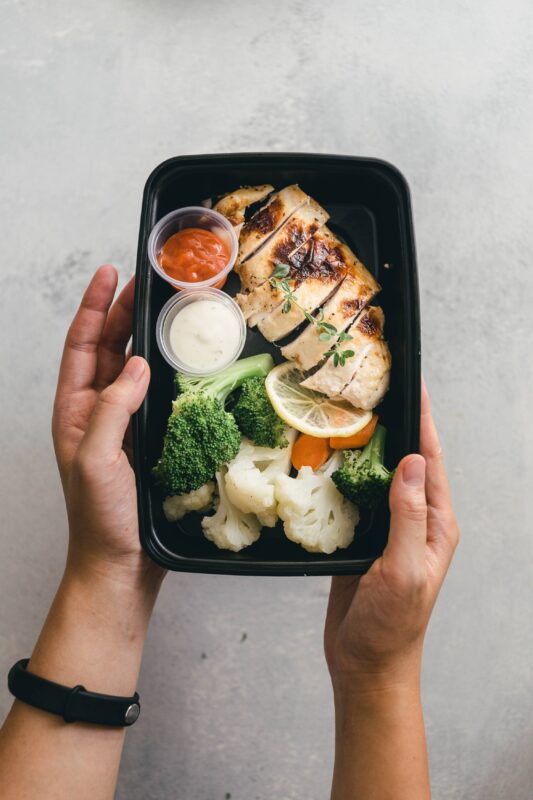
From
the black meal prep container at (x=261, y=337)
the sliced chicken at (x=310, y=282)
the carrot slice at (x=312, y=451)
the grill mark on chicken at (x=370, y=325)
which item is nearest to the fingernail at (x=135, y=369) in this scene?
the black meal prep container at (x=261, y=337)

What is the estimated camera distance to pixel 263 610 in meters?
2.84

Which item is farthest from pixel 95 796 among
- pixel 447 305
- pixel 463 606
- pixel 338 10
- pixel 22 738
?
pixel 338 10

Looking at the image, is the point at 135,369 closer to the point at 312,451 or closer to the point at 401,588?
the point at 312,451

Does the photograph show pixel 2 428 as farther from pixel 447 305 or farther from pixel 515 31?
pixel 515 31

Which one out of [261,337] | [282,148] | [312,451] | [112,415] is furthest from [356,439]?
[282,148]

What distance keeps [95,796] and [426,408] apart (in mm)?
1634

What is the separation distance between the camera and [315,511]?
2.22 meters

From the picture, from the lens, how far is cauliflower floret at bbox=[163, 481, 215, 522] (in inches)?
89.1

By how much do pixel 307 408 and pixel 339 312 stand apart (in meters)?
0.33

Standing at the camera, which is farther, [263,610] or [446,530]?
[263,610]

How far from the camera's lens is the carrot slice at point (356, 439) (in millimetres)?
2287

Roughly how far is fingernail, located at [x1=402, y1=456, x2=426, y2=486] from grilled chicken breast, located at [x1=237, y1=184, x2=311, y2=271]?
0.89 meters

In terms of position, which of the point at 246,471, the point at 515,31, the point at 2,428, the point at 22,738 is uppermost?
the point at 515,31

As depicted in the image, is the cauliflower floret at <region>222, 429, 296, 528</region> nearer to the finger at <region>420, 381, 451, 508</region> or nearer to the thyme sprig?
the thyme sprig
